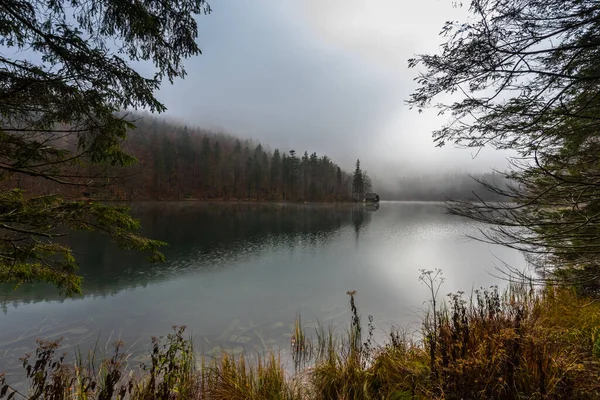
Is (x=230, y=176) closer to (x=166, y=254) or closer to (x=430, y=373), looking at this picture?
(x=166, y=254)

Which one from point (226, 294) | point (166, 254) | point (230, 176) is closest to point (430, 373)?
point (226, 294)

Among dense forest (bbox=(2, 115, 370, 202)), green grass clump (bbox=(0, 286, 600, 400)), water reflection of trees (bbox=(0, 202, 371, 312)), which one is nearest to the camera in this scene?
green grass clump (bbox=(0, 286, 600, 400))

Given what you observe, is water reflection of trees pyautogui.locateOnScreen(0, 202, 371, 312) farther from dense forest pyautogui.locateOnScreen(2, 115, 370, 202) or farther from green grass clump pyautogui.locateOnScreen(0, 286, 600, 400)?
dense forest pyautogui.locateOnScreen(2, 115, 370, 202)

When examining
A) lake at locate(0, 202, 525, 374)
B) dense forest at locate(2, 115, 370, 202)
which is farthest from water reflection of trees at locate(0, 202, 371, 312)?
dense forest at locate(2, 115, 370, 202)

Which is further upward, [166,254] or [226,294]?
→ [166,254]

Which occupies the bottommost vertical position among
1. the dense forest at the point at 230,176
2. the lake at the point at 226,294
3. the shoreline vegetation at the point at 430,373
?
the lake at the point at 226,294

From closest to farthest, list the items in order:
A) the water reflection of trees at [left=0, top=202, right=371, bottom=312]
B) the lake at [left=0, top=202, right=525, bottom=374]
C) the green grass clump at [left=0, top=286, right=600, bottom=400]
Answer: the green grass clump at [left=0, top=286, right=600, bottom=400]
the lake at [left=0, top=202, right=525, bottom=374]
the water reflection of trees at [left=0, top=202, right=371, bottom=312]

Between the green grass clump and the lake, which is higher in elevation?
the green grass clump

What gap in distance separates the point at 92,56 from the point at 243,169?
319 ft

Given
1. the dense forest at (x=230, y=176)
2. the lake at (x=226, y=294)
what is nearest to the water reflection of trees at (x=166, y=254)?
the lake at (x=226, y=294)

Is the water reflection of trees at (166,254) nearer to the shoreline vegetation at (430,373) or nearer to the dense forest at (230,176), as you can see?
the shoreline vegetation at (430,373)

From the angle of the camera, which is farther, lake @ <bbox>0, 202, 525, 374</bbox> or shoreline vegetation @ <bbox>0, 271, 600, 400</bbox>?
lake @ <bbox>0, 202, 525, 374</bbox>

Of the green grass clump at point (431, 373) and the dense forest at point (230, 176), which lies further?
the dense forest at point (230, 176)

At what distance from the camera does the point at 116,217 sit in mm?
3867
